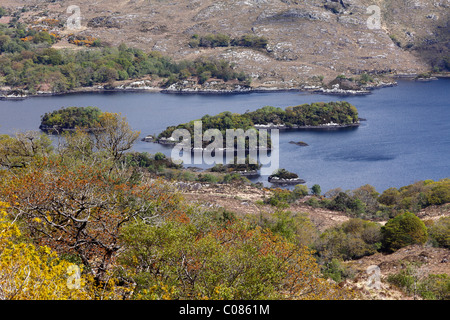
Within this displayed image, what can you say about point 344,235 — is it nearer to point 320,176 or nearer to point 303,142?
point 320,176

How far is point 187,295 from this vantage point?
11898 mm

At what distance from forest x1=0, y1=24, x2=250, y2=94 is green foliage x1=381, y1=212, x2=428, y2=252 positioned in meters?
83.4

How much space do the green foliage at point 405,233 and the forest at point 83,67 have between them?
83.4m

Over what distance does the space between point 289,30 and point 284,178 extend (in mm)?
85056

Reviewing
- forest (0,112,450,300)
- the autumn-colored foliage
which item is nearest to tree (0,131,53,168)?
forest (0,112,450,300)

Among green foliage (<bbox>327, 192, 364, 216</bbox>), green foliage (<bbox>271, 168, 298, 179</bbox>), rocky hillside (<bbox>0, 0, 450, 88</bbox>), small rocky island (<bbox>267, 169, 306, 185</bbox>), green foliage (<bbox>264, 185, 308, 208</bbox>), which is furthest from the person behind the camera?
rocky hillside (<bbox>0, 0, 450, 88</bbox>)

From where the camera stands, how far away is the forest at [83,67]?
102 meters

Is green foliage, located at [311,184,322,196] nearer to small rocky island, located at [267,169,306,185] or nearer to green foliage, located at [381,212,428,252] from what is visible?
small rocky island, located at [267,169,306,185]

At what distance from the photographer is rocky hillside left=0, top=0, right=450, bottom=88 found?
118375mm

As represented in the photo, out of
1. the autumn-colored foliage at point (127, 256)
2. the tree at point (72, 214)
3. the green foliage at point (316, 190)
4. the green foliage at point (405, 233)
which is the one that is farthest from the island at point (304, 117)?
the autumn-colored foliage at point (127, 256)

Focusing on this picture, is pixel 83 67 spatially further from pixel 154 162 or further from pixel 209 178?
pixel 209 178
